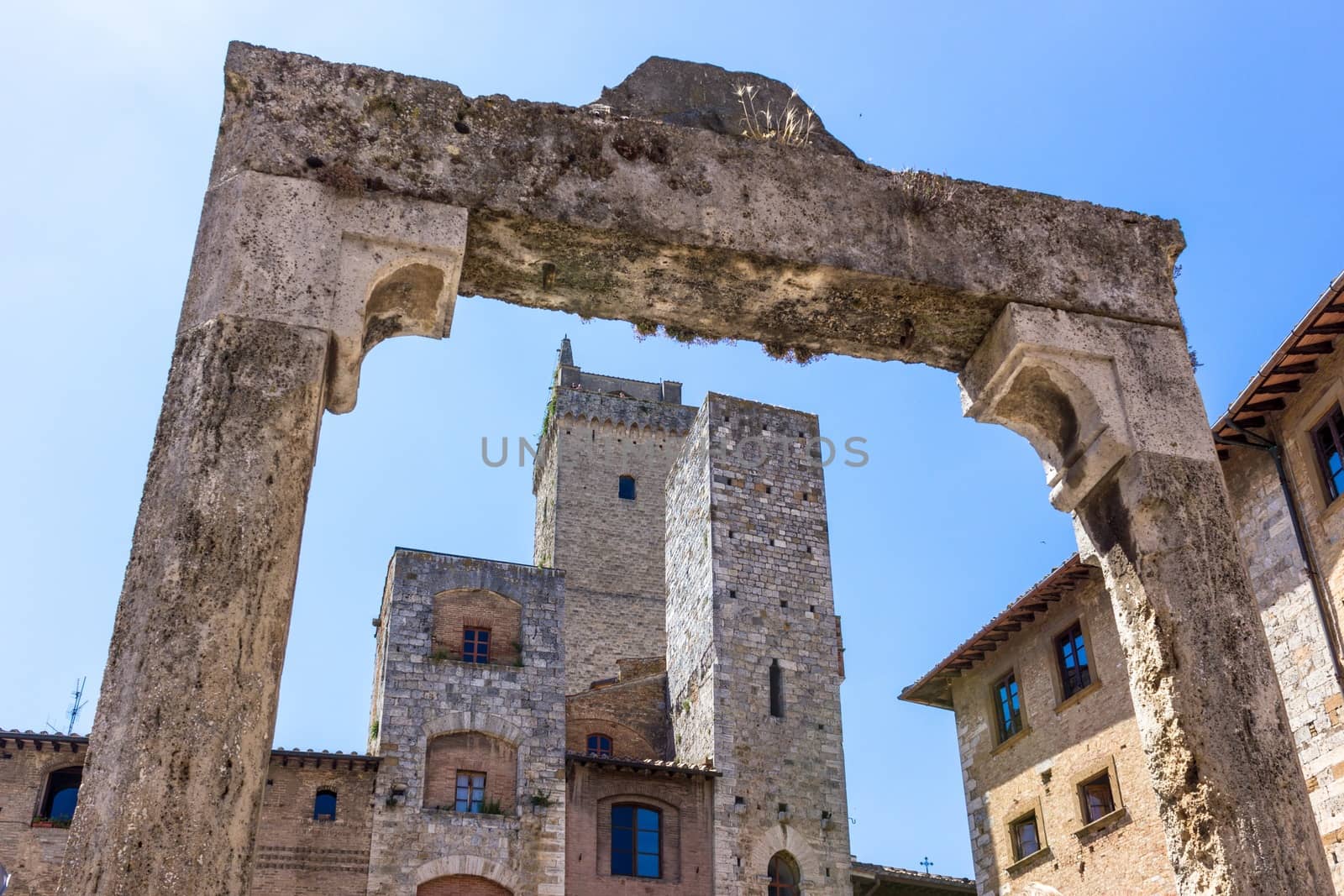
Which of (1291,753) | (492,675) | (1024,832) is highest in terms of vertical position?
(492,675)

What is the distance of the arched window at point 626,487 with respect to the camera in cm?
5034

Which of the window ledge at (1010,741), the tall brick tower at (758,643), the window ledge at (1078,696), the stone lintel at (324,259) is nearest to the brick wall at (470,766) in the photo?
the tall brick tower at (758,643)

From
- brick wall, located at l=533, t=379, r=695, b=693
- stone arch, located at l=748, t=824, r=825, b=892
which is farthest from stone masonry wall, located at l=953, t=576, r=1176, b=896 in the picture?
brick wall, located at l=533, t=379, r=695, b=693

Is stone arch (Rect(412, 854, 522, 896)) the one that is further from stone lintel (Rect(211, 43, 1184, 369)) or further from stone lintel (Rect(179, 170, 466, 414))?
stone lintel (Rect(179, 170, 466, 414))

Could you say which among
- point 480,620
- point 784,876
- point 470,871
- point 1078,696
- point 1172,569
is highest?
point 480,620

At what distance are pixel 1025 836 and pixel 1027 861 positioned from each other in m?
0.46

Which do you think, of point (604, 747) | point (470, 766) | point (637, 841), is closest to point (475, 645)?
point (470, 766)

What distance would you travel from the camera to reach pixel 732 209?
598 centimetres

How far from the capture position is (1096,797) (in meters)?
18.5

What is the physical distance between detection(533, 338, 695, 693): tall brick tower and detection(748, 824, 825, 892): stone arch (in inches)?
678

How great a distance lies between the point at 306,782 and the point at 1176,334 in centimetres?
2181

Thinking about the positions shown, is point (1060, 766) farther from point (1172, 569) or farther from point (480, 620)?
point (1172, 569)

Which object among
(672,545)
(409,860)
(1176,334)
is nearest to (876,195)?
(1176,334)

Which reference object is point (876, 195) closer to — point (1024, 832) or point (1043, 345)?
point (1043, 345)
